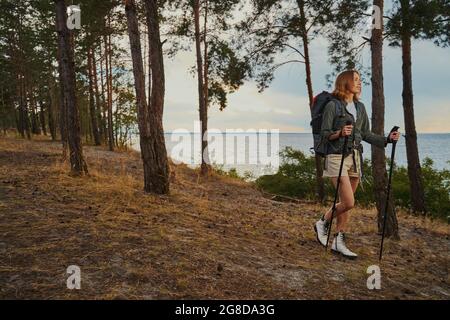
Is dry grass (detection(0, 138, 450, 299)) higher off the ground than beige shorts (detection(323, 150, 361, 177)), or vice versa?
beige shorts (detection(323, 150, 361, 177))

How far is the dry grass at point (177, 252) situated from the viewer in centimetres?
410

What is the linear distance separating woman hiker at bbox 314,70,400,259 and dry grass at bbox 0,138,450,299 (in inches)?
36.8

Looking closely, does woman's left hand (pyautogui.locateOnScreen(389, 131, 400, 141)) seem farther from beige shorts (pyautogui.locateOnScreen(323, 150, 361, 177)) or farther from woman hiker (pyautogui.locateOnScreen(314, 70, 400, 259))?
beige shorts (pyautogui.locateOnScreen(323, 150, 361, 177))

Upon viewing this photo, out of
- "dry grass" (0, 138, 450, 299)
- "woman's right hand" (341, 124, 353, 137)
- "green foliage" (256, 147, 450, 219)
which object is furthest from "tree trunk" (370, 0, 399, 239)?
"green foliage" (256, 147, 450, 219)

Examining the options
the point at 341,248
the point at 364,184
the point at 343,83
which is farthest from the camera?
the point at 364,184

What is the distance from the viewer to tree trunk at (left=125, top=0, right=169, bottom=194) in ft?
30.0

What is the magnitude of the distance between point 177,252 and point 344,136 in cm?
277

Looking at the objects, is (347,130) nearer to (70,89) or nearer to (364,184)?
(70,89)

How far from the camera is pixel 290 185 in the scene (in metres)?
23.1

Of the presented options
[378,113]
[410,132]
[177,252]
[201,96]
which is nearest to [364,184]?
[410,132]

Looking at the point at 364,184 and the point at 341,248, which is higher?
the point at 341,248

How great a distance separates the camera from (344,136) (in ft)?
17.5

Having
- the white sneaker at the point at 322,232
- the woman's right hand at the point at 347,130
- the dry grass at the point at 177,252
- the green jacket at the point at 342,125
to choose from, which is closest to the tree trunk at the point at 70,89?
the dry grass at the point at 177,252
